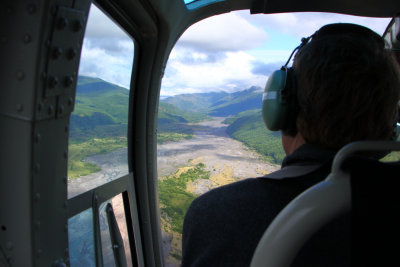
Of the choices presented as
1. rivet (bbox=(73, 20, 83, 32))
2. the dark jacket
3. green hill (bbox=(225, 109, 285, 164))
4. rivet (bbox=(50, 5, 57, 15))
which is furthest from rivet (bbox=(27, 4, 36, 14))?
green hill (bbox=(225, 109, 285, 164))

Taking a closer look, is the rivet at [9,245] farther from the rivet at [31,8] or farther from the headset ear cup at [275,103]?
the headset ear cup at [275,103]

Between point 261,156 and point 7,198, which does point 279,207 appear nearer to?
point 7,198

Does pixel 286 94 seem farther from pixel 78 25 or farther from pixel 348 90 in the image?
pixel 78 25

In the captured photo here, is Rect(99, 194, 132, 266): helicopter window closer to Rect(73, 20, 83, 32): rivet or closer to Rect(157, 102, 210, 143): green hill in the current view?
Rect(157, 102, 210, 143): green hill

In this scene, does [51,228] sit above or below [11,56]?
below

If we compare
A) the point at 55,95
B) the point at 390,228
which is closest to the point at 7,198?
the point at 55,95

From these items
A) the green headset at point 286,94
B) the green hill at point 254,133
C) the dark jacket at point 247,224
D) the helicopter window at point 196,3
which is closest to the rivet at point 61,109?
the dark jacket at point 247,224
